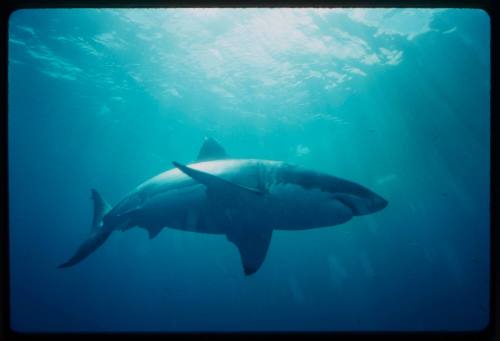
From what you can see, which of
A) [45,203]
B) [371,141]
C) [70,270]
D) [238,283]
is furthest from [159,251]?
[371,141]

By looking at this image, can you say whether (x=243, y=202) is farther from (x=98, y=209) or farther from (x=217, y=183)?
(x=98, y=209)

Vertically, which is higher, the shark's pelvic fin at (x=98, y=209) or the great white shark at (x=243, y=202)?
the great white shark at (x=243, y=202)

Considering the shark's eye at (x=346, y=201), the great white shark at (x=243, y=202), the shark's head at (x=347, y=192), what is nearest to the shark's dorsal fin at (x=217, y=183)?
the great white shark at (x=243, y=202)

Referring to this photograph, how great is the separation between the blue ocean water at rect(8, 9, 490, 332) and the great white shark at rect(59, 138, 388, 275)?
1.50 metres

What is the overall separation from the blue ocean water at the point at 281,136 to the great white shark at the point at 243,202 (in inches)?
58.9

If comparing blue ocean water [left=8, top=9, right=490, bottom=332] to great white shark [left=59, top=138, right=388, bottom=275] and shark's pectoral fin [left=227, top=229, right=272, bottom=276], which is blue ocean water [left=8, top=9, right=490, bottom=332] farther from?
great white shark [left=59, top=138, right=388, bottom=275]

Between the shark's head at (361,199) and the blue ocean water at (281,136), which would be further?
the blue ocean water at (281,136)

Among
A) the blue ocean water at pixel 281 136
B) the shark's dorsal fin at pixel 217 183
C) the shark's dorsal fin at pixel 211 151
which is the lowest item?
the blue ocean water at pixel 281 136

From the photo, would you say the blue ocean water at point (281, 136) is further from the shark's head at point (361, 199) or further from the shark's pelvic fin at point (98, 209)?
the shark's pelvic fin at point (98, 209)

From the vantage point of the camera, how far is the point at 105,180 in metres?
52.1

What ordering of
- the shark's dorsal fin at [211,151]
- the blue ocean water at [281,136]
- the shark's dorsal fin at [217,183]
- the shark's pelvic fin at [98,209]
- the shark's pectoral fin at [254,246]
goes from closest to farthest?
the shark's dorsal fin at [217,183] → the shark's pectoral fin at [254,246] → the shark's dorsal fin at [211,151] → the shark's pelvic fin at [98,209] → the blue ocean water at [281,136]

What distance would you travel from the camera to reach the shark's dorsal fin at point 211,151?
6.18 metres

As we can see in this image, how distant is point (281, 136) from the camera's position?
32062 millimetres

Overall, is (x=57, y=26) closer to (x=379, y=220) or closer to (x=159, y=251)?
(x=379, y=220)
